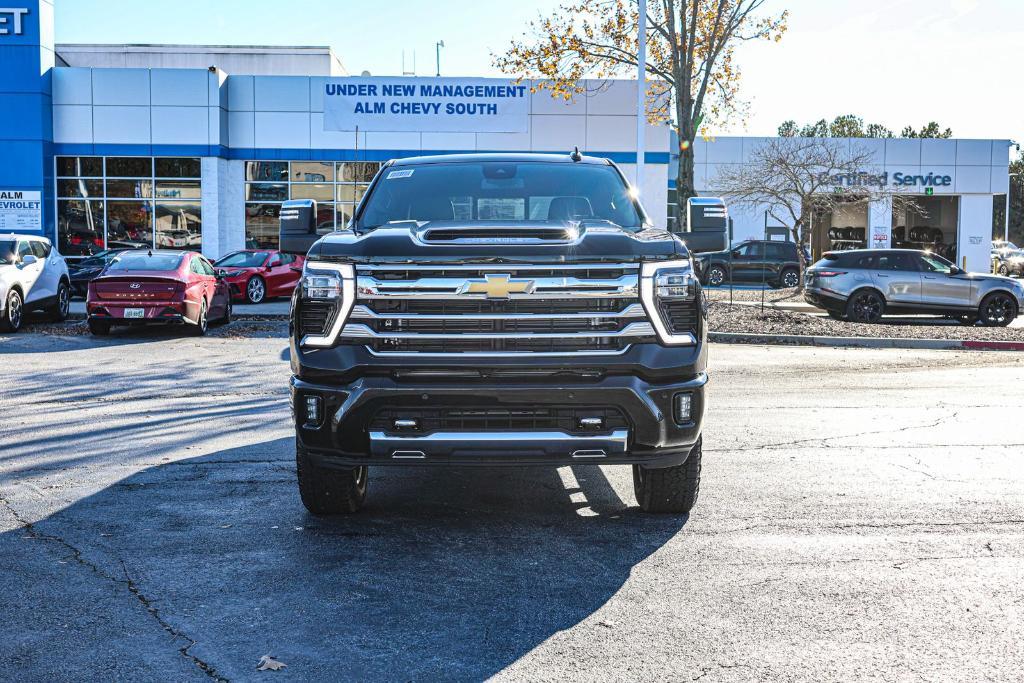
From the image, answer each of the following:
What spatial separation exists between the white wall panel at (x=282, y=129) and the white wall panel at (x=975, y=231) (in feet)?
104

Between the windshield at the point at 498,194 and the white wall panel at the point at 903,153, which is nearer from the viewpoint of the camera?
the windshield at the point at 498,194

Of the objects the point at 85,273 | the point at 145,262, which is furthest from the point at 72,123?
the point at 145,262

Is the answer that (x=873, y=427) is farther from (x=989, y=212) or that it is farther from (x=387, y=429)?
(x=989, y=212)

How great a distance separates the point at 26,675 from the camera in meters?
3.64

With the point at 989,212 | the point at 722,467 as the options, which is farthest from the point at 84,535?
the point at 989,212

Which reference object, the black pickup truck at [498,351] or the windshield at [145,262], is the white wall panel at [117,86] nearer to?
the windshield at [145,262]

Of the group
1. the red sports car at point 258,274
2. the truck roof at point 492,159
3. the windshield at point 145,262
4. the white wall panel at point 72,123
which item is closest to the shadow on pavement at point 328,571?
the truck roof at point 492,159

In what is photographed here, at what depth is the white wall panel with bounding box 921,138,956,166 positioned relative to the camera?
4891cm

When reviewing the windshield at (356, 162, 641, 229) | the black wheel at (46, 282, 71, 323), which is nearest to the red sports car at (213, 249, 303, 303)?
the black wheel at (46, 282, 71, 323)

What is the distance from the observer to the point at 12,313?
18.0 metres

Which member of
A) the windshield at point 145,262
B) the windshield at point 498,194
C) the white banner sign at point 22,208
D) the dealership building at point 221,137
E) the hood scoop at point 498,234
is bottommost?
the windshield at point 145,262

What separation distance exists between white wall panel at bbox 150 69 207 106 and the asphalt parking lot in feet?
88.8

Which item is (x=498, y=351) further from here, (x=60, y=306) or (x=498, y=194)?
(x=60, y=306)

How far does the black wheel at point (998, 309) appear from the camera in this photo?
2164cm
